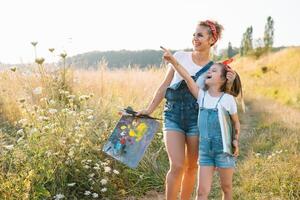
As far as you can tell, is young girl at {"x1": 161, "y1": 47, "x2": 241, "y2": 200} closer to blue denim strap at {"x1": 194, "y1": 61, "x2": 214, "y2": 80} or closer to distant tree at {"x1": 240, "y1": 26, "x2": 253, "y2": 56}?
blue denim strap at {"x1": 194, "y1": 61, "x2": 214, "y2": 80}

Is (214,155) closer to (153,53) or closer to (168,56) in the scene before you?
(168,56)

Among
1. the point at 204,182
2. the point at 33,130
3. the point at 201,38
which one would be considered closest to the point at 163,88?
the point at 201,38

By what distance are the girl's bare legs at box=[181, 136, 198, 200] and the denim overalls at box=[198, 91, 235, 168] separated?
7.1 inches

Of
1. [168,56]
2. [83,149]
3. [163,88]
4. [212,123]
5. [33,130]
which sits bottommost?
[83,149]

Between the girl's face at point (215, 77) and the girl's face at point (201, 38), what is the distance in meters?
0.21

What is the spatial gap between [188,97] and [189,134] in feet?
1.03

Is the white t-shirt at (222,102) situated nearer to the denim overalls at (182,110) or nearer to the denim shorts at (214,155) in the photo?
the denim overalls at (182,110)

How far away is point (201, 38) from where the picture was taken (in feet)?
14.5

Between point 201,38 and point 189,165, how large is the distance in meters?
1.12

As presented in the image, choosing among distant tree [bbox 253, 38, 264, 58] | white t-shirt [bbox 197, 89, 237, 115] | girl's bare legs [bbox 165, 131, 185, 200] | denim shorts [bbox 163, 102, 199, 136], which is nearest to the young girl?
white t-shirt [bbox 197, 89, 237, 115]

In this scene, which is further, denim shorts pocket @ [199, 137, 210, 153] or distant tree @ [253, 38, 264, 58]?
distant tree @ [253, 38, 264, 58]

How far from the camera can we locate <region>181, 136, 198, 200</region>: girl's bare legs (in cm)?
439

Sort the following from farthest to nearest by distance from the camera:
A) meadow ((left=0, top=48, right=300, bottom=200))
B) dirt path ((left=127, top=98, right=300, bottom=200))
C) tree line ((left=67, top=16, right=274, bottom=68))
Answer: tree line ((left=67, top=16, right=274, bottom=68))
dirt path ((left=127, top=98, right=300, bottom=200))
meadow ((left=0, top=48, right=300, bottom=200))

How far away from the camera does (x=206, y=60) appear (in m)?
4.50
